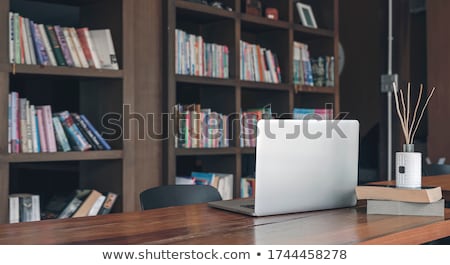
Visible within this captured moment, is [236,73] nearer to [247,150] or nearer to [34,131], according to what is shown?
[247,150]

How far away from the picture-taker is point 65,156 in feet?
10.6

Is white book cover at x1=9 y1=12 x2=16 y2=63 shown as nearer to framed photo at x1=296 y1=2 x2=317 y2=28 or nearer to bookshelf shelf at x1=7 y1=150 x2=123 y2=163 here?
bookshelf shelf at x1=7 y1=150 x2=123 y2=163

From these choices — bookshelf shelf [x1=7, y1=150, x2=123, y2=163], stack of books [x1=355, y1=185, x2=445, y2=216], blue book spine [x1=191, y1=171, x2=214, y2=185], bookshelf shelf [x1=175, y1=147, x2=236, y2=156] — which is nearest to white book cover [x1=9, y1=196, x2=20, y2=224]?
bookshelf shelf [x1=7, y1=150, x2=123, y2=163]

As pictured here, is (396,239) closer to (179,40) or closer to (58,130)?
(58,130)

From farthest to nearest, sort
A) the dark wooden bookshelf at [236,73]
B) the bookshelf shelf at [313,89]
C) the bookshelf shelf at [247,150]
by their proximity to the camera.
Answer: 1. the bookshelf shelf at [313,89]
2. the bookshelf shelf at [247,150]
3. the dark wooden bookshelf at [236,73]

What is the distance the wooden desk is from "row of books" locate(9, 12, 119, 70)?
1.50 metres

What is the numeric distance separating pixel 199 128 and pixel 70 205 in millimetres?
1021

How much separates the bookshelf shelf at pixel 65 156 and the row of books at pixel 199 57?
74cm

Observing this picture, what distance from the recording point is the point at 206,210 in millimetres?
2148

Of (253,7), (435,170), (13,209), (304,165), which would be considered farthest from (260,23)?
(304,165)

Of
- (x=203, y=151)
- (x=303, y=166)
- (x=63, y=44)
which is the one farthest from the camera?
(x=203, y=151)

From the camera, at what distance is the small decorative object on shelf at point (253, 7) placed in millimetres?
4316

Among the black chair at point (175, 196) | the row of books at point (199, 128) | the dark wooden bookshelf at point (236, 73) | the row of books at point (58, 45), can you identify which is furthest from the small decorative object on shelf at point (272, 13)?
the black chair at point (175, 196)

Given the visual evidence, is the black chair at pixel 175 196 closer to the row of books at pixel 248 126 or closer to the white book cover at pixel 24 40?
the white book cover at pixel 24 40
